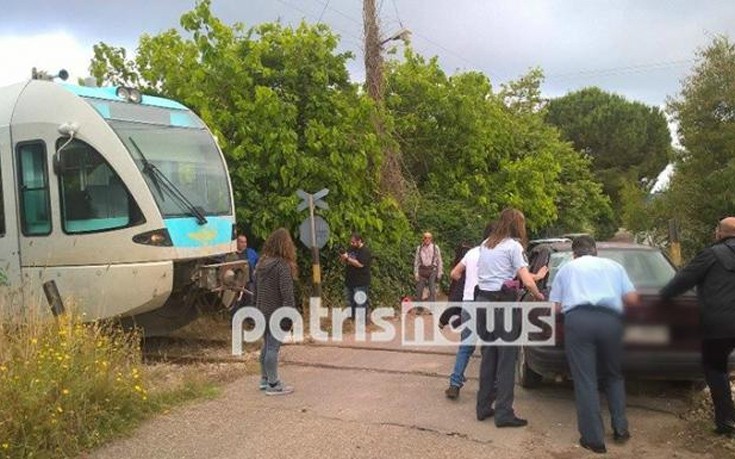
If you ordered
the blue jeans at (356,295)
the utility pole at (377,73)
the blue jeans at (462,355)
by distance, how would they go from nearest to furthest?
the blue jeans at (462,355), the blue jeans at (356,295), the utility pole at (377,73)

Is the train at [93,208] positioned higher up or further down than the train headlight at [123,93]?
Result: further down

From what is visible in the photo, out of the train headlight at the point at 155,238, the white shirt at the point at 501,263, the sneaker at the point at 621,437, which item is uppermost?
the train headlight at the point at 155,238

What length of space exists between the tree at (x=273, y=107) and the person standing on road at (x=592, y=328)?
7391mm

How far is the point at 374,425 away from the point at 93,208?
419cm

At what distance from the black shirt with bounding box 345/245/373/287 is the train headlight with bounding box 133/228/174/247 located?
438 centimetres

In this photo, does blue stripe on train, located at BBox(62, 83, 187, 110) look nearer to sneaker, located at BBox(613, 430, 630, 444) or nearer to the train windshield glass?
the train windshield glass

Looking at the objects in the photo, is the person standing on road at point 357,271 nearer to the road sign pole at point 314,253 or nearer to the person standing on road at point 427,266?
the road sign pole at point 314,253

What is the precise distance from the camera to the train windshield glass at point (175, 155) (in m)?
8.46

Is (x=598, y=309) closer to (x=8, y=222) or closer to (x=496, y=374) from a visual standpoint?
(x=496, y=374)

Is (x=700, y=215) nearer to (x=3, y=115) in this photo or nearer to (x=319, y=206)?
(x=319, y=206)

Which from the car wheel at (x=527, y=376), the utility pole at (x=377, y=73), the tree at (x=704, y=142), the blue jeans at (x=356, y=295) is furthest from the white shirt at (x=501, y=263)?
the tree at (x=704, y=142)

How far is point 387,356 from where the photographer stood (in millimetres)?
9297

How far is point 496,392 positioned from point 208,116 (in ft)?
24.8

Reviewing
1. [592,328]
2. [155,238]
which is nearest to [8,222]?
[155,238]
